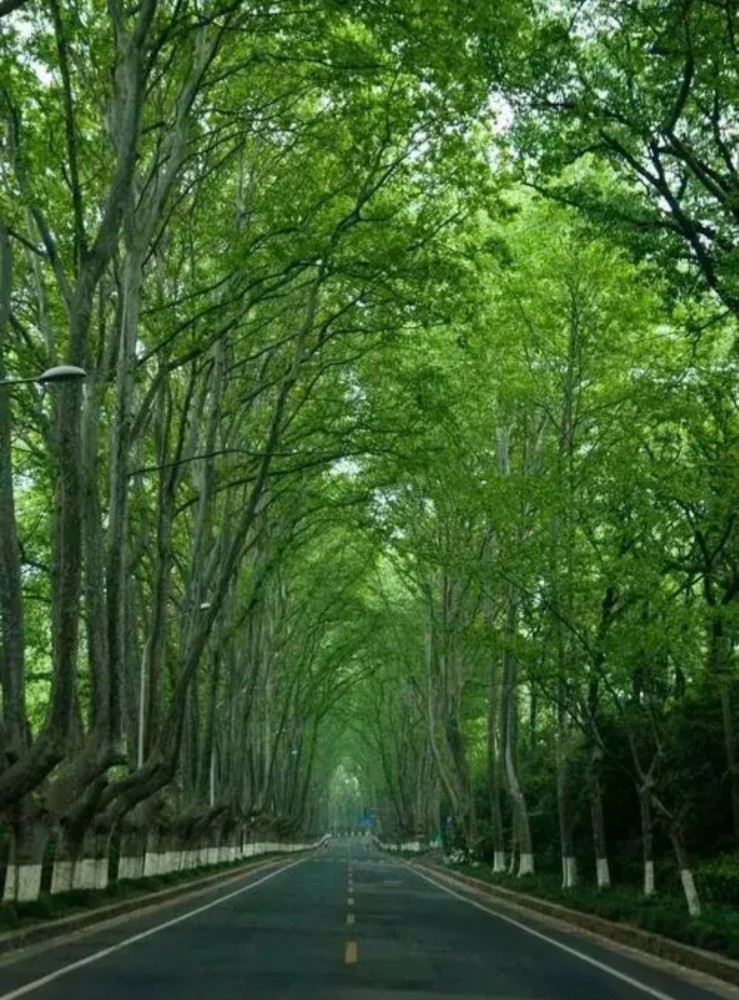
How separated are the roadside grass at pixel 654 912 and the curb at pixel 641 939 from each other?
0.43 feet

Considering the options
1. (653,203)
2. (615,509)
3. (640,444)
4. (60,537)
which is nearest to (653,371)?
(640,444)

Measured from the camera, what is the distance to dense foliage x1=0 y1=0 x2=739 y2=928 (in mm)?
14656

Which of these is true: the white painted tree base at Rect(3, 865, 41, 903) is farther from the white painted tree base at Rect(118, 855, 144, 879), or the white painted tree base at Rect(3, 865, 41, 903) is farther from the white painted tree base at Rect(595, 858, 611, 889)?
the white painted tree base at Rect(595, 858, 611, 889)

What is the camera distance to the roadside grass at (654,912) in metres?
14.2

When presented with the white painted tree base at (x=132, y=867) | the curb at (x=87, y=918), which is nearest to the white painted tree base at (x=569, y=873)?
the curb at (x=87, y=918)

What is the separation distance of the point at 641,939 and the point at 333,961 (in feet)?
15.8

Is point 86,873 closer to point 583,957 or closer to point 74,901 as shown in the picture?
point 74,901

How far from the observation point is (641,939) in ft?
52.6

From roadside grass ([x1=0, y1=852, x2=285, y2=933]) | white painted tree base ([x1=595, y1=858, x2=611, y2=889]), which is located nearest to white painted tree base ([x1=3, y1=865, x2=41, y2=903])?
roadside grass ([x1=0, y1=852, x2=285, y2=933])

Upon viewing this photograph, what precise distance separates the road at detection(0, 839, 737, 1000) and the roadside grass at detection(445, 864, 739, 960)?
715mm

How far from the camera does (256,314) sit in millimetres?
27188

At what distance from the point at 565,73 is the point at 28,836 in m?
12.5

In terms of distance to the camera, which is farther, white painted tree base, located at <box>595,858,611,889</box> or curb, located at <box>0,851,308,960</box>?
white painted tree base, located at <box>595,858,611,889</box>

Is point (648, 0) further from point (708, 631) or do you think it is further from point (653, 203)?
point (708, 631)
